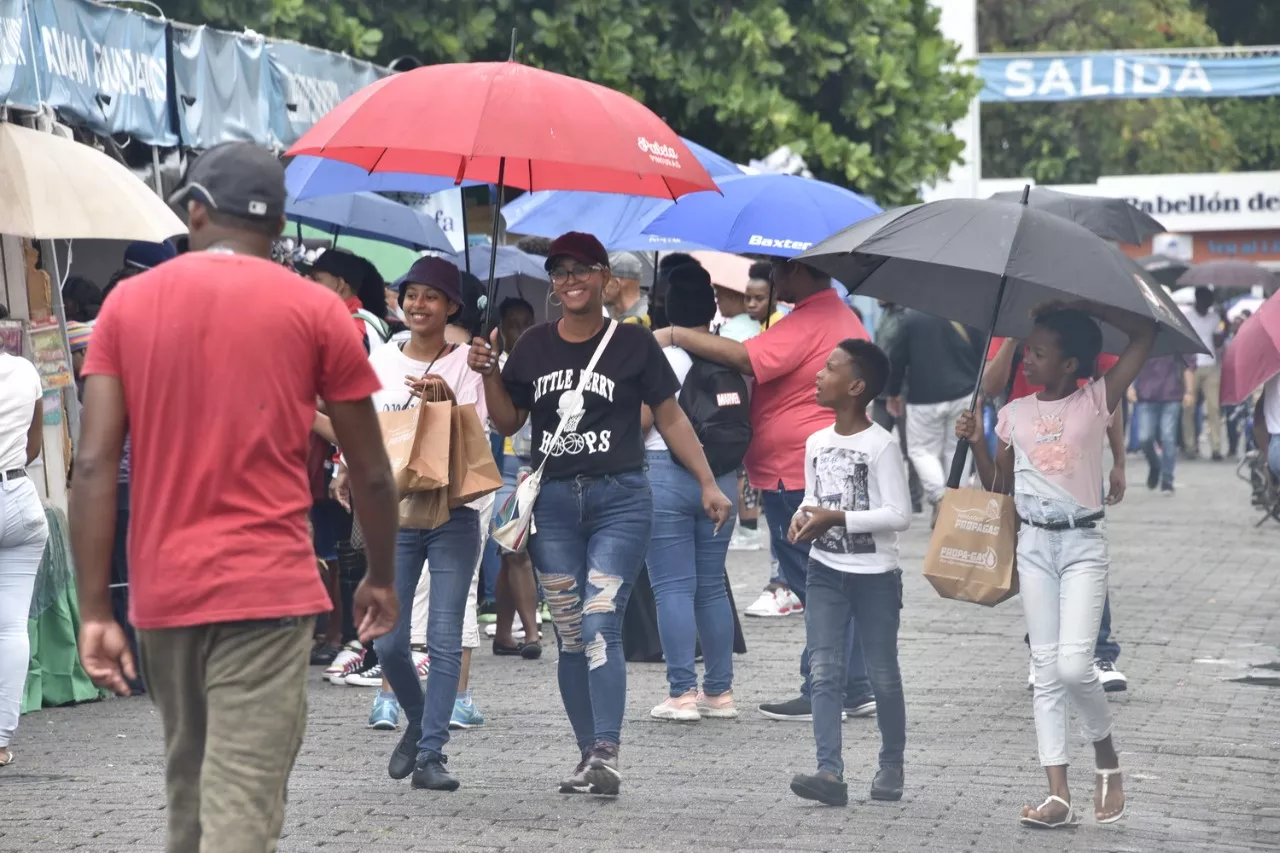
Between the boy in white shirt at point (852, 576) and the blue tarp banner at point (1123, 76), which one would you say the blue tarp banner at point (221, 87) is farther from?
the blue tarp banner at point (1123, 76)

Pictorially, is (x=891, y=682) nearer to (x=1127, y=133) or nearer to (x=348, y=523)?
(x=348, y=523)

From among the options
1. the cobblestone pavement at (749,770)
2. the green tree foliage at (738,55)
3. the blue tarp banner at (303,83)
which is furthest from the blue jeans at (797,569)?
the green tree foliage at (738,55)

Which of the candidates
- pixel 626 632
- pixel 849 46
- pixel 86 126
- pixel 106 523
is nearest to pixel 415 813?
pixel 106 523

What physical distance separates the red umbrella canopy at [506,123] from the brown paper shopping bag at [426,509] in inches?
45.6

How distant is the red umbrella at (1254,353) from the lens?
8.46m

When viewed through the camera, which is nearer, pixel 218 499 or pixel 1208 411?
pixel 218 499

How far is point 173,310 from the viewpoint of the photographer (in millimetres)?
3941

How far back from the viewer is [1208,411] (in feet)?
85.3

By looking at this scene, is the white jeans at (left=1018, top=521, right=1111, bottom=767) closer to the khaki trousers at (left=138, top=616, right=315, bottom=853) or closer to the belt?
the belt

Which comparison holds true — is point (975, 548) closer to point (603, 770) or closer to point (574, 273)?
point (603, 770)

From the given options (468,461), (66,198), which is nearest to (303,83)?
(66,198)

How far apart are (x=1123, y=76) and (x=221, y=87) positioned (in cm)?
2385

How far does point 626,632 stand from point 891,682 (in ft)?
10.9

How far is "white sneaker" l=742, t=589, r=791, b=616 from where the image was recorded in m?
11.5
